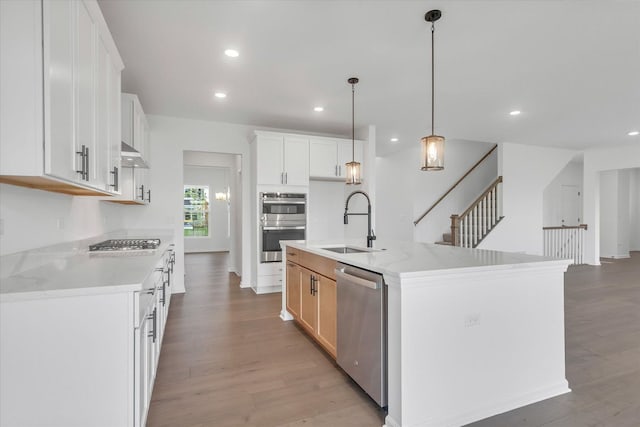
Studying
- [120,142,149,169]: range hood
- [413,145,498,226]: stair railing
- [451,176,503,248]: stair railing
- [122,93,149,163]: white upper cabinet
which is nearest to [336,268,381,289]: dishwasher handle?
[120,142,149,169]: range hood

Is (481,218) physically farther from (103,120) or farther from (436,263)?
(103,120)

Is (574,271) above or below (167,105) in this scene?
below

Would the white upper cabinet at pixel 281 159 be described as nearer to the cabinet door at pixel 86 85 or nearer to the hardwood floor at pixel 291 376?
the hardwood floor at pixel 291 376

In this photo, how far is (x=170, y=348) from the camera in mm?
3012

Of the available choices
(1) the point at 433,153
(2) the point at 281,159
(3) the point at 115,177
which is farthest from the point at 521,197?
(3) the point at 115,177

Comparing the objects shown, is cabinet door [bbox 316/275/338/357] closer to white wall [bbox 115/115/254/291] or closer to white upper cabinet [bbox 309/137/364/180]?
white upper cabinet [bbox 309/137/364/180]

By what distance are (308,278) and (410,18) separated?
2.33 m

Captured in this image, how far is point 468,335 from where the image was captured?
76.5 inches

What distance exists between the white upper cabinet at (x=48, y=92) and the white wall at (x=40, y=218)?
0.30m

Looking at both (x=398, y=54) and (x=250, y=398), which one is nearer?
(x=250, y=398)

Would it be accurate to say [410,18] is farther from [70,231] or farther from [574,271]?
[574,271]

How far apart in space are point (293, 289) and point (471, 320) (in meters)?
2.01

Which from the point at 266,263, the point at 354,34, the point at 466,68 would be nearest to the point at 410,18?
the point at 354,34

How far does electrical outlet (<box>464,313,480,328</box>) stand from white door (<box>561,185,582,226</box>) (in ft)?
33.2
